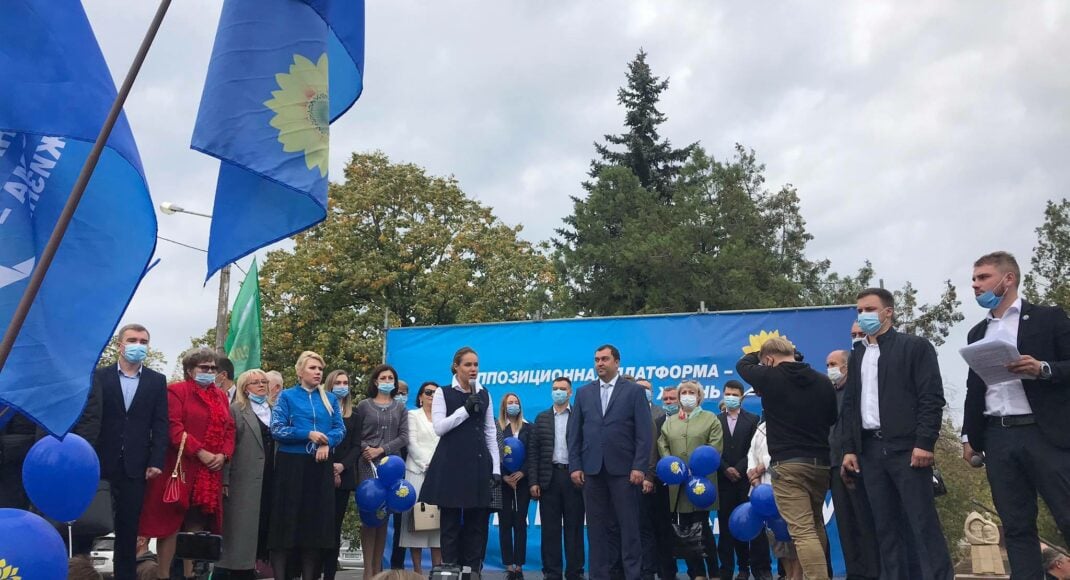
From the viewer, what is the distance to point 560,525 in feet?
35.2

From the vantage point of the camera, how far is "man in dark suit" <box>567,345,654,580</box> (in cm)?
878

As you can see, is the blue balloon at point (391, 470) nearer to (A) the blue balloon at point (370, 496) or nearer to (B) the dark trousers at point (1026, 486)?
(A) the blue balloon at point (370, 496)

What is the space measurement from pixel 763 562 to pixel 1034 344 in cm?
508

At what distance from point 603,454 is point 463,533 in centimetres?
141

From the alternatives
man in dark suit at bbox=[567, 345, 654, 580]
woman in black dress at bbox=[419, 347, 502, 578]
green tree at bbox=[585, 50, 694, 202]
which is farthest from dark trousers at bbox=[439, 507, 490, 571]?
A: green tree at bbox=[585, 50, 694, 202]

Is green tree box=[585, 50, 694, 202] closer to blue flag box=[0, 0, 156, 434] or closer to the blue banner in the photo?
the blue banner

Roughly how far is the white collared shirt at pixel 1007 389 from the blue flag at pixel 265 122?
12.3ft

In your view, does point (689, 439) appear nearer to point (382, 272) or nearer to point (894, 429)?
point (894, 429)

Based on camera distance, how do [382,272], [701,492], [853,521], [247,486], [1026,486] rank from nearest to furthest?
[1026,486]
[853,521]
[247,486]
[701,492]
[382,272]

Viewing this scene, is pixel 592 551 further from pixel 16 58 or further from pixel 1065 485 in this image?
pixel 16 58

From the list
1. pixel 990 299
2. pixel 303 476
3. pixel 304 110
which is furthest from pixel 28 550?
pixel 990 299

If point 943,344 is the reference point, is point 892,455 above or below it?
below

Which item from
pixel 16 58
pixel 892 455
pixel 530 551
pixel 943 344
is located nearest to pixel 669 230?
pixel 943 344

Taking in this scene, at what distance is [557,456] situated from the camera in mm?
10617
